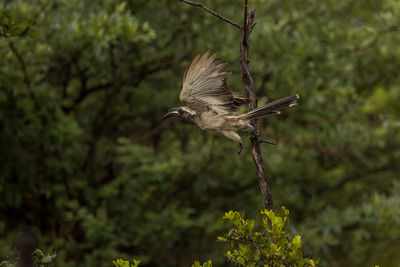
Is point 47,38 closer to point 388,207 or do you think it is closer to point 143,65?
point 143,65

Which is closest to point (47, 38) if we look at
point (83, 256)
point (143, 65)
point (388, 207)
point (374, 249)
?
point (143, 65)

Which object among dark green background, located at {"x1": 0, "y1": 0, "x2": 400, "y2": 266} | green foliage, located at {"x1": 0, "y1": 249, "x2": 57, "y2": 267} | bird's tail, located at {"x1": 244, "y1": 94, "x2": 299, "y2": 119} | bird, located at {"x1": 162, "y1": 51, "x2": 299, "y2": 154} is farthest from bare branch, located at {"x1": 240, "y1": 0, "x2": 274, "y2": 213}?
dark green background, located at {"x1": 0, "y1": 0, "x2": 400, "y2": 266}

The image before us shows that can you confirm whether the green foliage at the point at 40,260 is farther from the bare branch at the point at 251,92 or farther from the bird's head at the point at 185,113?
the bare branch at the point at 251,92

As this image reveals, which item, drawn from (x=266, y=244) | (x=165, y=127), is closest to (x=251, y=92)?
(x=266, y=244)

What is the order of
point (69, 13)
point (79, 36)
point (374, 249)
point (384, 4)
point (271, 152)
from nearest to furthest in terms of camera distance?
1. point (79, 36)
2. point (69, 13)
3. point (384, 4)
4. point (271, 152)
5. point (374, 249)

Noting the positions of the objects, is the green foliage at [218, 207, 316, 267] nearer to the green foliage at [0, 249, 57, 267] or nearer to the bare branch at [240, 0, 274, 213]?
the bare branch at [240, 0, 274, 213]

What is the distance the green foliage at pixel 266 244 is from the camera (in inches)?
95.3

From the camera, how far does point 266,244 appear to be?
253 cm

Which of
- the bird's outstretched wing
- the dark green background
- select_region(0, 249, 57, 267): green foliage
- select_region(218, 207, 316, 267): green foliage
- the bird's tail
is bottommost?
select_region(0, 249, 57, 267): green foliage

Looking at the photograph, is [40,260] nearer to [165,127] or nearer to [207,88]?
[207,88]

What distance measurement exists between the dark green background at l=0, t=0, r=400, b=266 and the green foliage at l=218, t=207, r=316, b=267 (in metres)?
3.24

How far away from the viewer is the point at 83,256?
267 inches

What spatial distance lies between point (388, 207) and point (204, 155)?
A: 2164 millimetres

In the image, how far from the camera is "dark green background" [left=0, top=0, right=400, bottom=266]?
18.9 ft
